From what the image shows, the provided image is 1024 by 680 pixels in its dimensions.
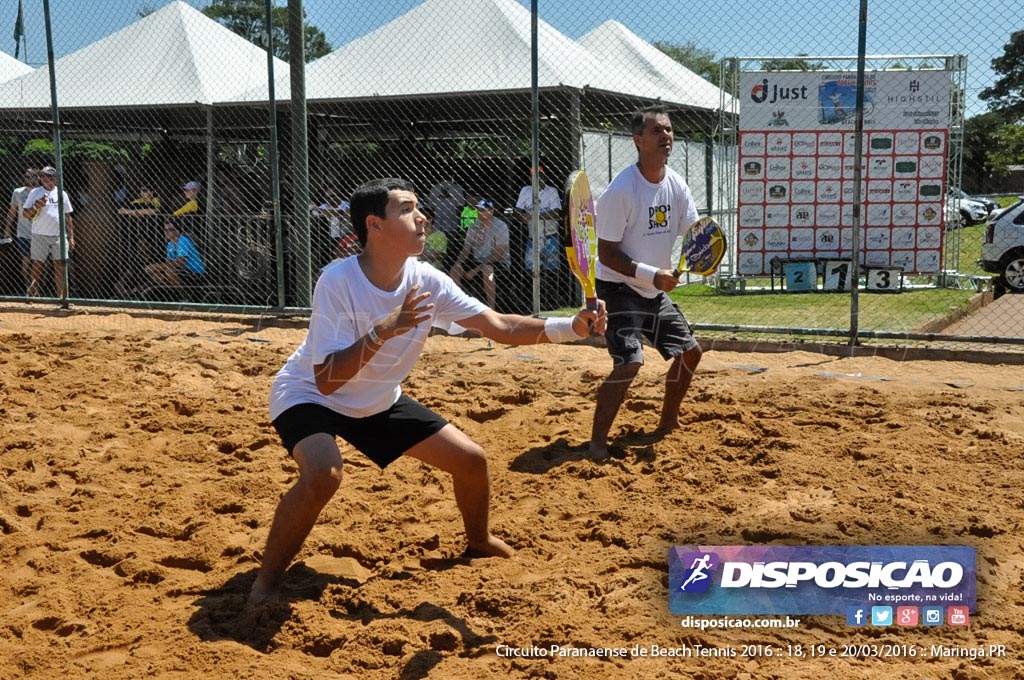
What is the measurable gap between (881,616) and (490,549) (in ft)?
5.47

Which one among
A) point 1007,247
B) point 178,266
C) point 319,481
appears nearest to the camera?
point 319,481

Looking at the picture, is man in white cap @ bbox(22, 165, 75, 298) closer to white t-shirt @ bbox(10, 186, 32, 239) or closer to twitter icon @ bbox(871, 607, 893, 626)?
white t-shirt @ bbox(10, 186, 32, 239)

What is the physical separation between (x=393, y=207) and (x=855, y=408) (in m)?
4.01

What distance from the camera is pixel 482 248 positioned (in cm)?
1179

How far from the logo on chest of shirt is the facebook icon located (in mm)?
2847

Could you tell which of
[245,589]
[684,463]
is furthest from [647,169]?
[245,589]

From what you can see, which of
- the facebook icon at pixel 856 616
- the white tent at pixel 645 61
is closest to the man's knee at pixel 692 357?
the facebook icon at pixel 856 616

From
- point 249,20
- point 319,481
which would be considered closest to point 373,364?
point 319,481

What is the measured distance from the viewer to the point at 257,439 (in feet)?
21.3

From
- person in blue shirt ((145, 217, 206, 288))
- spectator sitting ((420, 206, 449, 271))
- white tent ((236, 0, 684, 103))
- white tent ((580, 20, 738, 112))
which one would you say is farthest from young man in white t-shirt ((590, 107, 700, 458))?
white tent ((580, 20, 738, 112))

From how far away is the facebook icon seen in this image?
3.89 metres

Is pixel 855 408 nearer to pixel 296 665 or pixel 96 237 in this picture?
pixel 296 665

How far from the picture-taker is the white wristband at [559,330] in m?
4.31

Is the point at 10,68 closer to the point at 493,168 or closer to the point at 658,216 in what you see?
the point at 493,168
